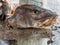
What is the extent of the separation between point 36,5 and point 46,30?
0.10 meters

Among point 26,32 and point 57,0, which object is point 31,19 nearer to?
point 26,32

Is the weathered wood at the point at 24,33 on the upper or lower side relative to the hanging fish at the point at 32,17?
lower

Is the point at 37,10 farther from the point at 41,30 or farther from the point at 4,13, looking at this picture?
the point at 4,13

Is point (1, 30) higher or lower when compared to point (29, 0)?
lower

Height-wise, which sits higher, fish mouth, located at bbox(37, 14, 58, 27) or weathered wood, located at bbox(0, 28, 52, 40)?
fish mouth, located at bbox(37, 14, 58, 27)

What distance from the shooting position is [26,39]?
2.08 feet

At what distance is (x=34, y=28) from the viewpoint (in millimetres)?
666

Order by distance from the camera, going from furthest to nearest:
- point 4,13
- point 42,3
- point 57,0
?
point 57,0
point 4,13
point 42,3

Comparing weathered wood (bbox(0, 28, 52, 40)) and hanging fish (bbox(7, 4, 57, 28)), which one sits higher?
hanging fish (bbox(7, 4, 57, 28))

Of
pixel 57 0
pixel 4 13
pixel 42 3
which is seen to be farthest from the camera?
pixel 57 0

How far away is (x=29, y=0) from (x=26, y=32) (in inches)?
4.4

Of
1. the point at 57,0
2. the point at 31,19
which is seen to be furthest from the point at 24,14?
the point at 57,0

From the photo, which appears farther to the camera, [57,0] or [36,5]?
[57,0]

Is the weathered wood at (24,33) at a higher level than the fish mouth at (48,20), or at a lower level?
lower
